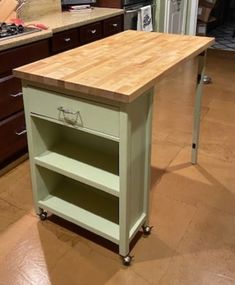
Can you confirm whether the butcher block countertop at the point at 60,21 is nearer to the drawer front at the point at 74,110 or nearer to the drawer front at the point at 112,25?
the drawer front at the point at 112,25

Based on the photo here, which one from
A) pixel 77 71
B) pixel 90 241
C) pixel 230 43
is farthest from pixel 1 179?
pixel 230 43

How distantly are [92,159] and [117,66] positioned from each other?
466mm

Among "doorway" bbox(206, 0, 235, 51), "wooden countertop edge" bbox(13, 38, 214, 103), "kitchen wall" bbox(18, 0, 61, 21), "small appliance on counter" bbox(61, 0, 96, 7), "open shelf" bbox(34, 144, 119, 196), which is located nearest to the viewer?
"wooden countertop edge" bbox(13, 38, 214, 103)

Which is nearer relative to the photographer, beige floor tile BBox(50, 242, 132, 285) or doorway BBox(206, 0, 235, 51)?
beige floor tile BBox(50, 242, 132, 285)

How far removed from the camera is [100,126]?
1.43m

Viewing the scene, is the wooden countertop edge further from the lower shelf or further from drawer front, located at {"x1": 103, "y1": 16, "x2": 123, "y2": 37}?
drawer front, located at {"x1": 103, "y1": 16, "x2": 123, "y2": 37}

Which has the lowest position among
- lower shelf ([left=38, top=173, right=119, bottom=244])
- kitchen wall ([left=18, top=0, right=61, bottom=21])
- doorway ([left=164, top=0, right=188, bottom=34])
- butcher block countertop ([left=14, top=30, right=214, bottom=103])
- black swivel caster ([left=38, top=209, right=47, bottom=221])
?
black swivel caster ([left=38, top=209, right=47, bottom=221])

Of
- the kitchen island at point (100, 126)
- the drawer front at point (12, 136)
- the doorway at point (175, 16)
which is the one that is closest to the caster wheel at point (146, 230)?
the kitchen island at point (100, 126)

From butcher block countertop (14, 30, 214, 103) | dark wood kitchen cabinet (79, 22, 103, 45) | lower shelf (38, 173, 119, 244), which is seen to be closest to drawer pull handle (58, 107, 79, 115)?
butcher block countertop (14, 30, 214, 103)

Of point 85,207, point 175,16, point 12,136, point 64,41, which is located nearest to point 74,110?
point 85,207

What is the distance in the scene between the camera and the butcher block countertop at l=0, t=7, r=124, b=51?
2.18m

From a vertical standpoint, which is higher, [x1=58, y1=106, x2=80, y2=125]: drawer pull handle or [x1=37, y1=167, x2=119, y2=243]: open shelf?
[x1=58, y1=106, x2=80, y2=125]: drawer pull handle

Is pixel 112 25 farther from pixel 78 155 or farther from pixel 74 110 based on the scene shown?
pixel 74 110

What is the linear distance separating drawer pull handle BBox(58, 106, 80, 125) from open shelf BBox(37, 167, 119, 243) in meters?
0.41
